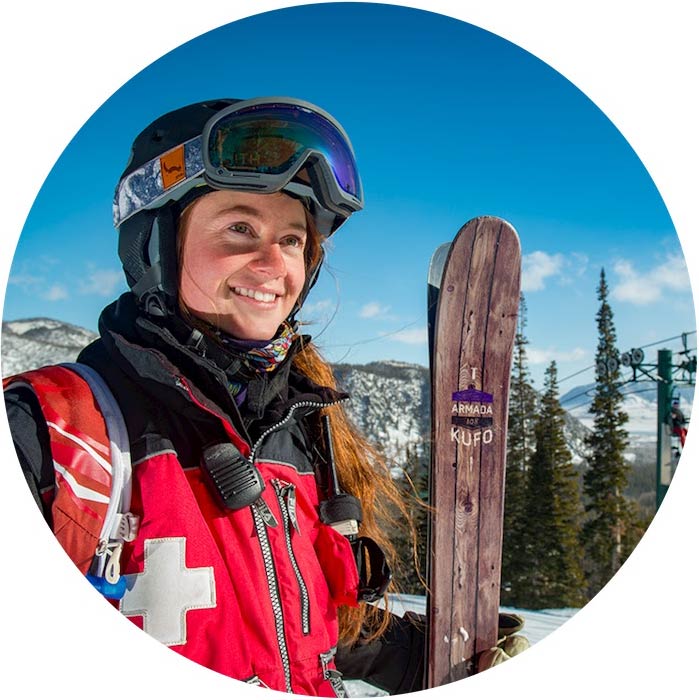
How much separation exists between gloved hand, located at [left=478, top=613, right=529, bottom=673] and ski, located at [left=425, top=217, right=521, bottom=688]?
23mm

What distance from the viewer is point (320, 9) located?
1800 mm

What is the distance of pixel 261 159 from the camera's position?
150 centimetres

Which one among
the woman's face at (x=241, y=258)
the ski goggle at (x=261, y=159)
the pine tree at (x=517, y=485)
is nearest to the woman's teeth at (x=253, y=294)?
the woman's face at (x=241, y=258)

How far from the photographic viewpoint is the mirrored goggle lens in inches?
58.8

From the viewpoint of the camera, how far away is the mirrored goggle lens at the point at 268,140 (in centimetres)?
149

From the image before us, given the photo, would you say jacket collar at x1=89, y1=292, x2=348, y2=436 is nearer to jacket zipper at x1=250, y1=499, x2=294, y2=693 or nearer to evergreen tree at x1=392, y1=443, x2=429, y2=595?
jacket zipper at x1=250, y1=499, x2=294, y2=693

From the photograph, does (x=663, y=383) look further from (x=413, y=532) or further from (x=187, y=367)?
(x=187, y=367)

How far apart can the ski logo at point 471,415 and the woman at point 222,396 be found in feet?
1.47

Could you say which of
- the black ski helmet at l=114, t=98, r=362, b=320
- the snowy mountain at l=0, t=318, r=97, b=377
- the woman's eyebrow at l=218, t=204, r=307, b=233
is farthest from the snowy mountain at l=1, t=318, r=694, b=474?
the woman's eyebrow at l=218, t=204, r=307, b=233

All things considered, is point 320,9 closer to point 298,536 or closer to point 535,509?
point 298,536

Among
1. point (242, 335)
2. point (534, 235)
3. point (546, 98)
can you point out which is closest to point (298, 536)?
point (242, 335)

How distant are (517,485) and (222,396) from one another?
1.00 metres

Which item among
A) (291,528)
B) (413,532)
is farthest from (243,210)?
(413,532)

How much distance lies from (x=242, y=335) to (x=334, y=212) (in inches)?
15.6
